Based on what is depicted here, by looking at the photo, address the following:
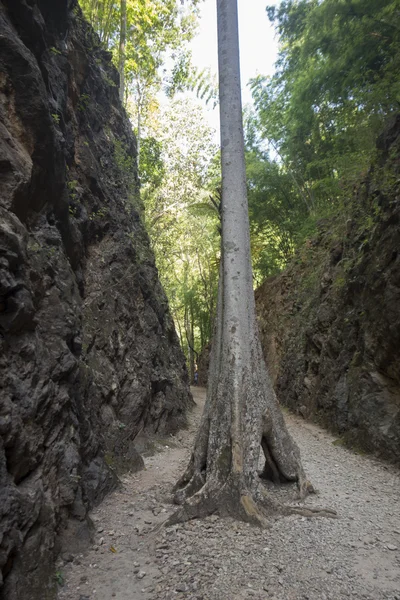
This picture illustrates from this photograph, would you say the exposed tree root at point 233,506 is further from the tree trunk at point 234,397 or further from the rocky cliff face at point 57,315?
the rocky cliff face at point 57,315

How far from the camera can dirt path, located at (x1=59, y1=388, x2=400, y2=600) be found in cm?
290

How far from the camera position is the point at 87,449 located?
459cm

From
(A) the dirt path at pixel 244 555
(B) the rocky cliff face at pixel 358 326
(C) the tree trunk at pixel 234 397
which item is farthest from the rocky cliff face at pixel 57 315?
(B) the rocky cliff face at pixel 358 326

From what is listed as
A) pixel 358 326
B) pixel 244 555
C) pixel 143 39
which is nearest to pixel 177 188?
pixel 143 39

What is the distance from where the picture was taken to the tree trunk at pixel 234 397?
A: 161 inches

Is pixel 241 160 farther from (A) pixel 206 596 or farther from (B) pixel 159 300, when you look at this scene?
(B) pixel 159 300

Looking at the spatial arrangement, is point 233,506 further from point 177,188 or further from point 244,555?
point 177,188

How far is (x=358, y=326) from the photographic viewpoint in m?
7.71

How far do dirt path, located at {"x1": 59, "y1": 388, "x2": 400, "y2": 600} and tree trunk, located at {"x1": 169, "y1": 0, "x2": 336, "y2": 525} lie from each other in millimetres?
242

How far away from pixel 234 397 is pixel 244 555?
1635 millimetres

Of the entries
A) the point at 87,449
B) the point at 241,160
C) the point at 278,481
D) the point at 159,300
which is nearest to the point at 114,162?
the point at 159,300

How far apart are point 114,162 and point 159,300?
4167 mm

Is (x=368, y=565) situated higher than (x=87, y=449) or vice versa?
(x=87, y=449)

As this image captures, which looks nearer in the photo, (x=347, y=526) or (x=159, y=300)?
(x=347, y=526)
